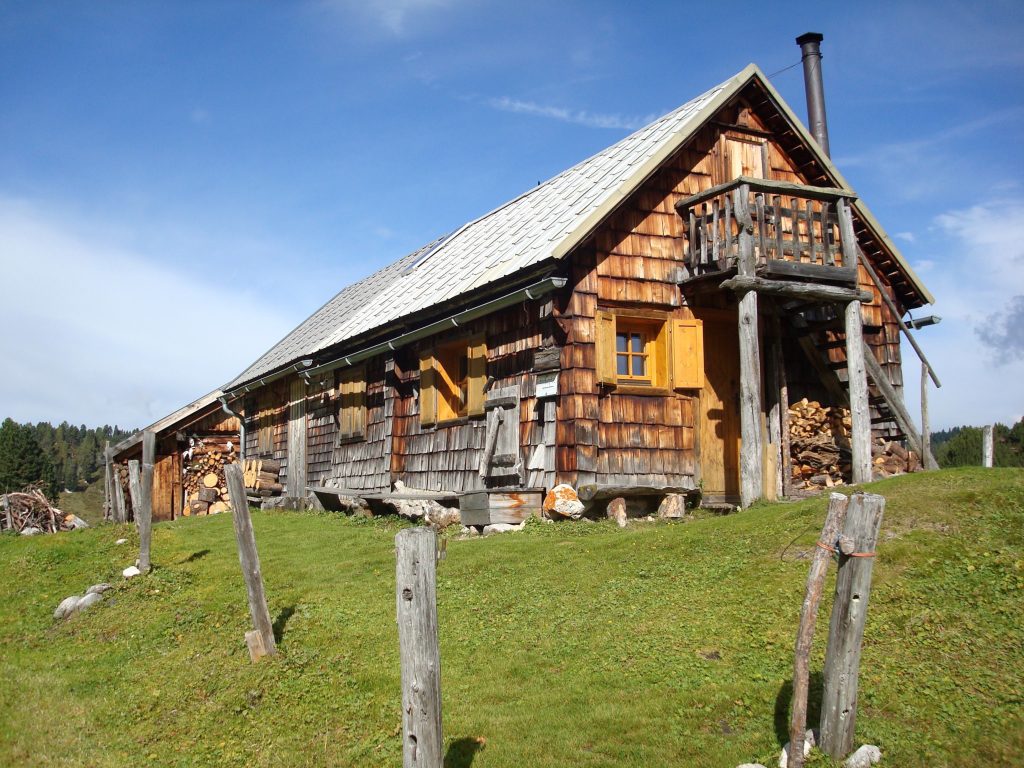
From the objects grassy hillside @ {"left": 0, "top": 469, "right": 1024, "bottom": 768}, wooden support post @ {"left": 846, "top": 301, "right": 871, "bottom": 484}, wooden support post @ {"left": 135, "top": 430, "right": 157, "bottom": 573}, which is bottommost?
grassy hillside @ {"left": 0, "top": 469, "right": 1024, "bottom": 768}

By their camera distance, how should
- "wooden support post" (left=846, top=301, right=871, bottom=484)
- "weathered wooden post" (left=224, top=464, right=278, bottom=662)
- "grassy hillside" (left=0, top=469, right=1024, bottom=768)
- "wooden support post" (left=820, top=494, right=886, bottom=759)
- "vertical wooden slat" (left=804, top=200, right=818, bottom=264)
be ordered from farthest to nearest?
"vertical wooden slat" (left=804, top=200, right=818, bottom=264) → "wooden support post" (left=846, top=301, right=871, bottom=484) → "weathered wooden post" (left=224, top=464, right=278, bottom=662) → "grassy hillside" (left=0, top=469, right=1024, bottom=768) → "wooden support post" (left=820, top=494, right=886, bottom=759)

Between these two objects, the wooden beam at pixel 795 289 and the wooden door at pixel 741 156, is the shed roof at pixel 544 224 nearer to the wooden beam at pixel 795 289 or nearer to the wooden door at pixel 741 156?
the wooden door at pixel 741 156

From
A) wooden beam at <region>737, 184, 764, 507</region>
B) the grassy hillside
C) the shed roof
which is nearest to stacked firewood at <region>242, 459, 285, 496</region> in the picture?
the shed roof

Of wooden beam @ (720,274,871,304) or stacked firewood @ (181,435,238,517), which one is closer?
wooden beam @ (720,274,871,304)

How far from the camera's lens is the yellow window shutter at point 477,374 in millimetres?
16484

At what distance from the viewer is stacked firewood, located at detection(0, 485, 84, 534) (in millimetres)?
27328

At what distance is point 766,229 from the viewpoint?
578 inches

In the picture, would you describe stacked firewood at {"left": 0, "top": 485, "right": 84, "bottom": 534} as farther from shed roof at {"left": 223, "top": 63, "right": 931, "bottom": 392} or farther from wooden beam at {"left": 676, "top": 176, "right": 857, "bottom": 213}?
wooden beam at {"left": 676, "top": 176, "right": 857, "bottom": 213}

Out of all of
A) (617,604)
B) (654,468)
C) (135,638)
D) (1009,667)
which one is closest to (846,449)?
(654,468)

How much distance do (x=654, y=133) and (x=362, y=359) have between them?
25.4 feet

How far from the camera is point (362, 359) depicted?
20.1m

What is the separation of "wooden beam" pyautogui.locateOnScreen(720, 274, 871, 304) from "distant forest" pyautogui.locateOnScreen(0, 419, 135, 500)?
20600 mm

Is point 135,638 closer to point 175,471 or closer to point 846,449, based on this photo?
point 846,449

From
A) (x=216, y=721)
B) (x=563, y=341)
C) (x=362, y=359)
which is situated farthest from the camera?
(x=362, y=359)
